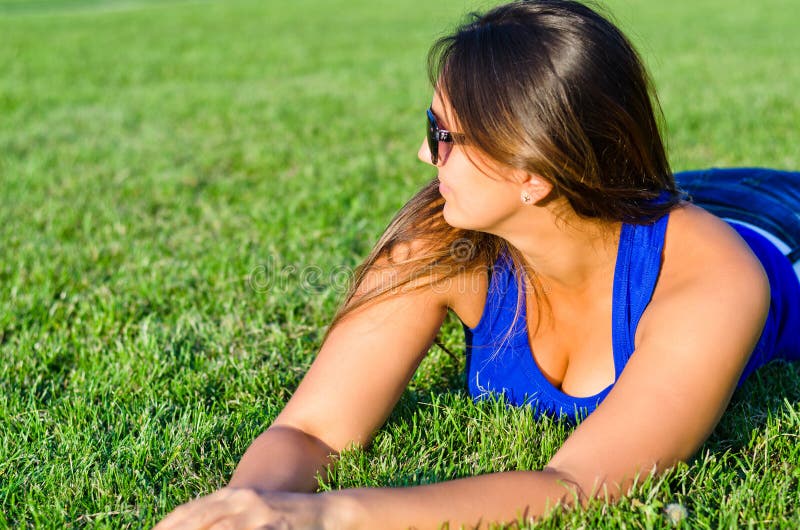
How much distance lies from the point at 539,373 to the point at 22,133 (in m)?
6.04

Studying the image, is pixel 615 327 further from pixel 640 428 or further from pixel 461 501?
pixel 461 501

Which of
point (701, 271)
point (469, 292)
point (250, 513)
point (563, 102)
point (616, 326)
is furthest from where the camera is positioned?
point (469, 292)

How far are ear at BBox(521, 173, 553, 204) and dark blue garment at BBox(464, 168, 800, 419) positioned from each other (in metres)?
0.31

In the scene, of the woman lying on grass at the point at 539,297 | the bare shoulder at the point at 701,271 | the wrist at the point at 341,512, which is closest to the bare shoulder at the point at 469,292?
the woman lying on grass at the point at 539,297

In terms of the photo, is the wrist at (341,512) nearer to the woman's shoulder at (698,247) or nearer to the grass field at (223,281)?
the grass field at (223,281)

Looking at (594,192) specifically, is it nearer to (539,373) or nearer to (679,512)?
(539,373)

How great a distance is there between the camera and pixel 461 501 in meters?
1.85

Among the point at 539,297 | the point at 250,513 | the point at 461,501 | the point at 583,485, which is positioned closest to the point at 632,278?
the point at 539,297

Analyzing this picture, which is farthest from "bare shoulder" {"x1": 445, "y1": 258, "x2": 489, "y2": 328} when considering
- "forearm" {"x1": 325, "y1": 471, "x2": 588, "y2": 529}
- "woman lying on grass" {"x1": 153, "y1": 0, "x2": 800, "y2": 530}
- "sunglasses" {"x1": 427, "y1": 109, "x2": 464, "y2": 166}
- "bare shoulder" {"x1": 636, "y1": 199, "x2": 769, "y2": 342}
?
"forearm" {"x1": 325, "y1": 471, "x2": 588, "y2": 529}

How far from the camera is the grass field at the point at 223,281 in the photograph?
7.56 ft

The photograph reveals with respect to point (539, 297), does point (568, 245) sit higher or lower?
higher

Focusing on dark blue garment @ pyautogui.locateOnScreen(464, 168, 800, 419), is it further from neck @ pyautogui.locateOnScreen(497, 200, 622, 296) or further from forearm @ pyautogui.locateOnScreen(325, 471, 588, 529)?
forearm @ pyautogui.locateOnScreen(325, 471, 588, 529)

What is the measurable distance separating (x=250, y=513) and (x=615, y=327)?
112 cm

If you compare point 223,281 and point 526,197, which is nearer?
point 526,197
